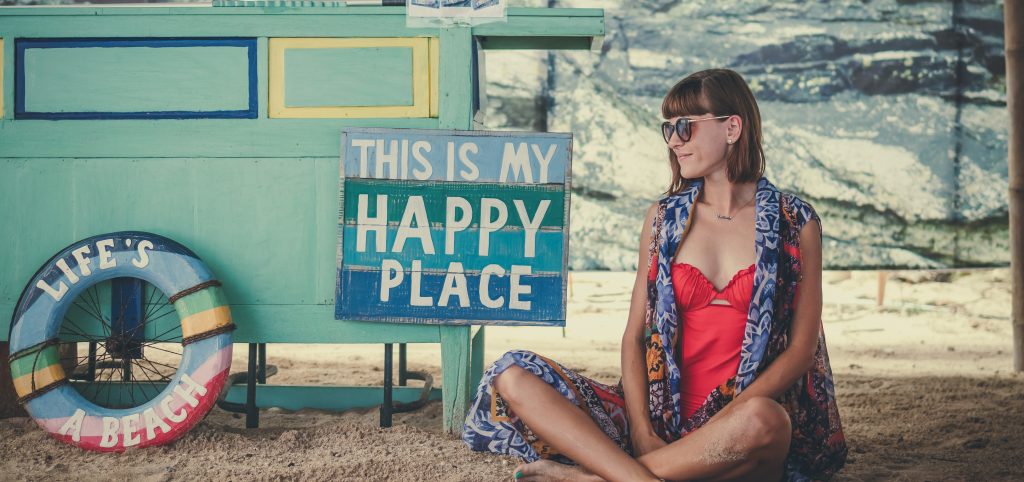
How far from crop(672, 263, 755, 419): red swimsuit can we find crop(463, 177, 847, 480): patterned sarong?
0.03 m

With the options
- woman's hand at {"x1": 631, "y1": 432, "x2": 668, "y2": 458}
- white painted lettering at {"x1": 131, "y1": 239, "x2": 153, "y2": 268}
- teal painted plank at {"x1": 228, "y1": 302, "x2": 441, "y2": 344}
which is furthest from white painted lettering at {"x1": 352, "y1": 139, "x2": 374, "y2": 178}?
woman's hand at {"x1": 631, "y1": 432, "x2": 668, "y2": 458}

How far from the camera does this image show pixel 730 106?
8.01 ft

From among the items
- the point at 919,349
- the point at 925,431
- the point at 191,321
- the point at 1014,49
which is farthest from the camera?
the point at 919,349

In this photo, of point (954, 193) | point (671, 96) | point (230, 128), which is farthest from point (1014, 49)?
point (230, 128)

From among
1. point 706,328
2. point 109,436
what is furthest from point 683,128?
point 109,436

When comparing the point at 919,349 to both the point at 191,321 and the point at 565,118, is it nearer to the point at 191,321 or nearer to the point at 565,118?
the point at 565,118

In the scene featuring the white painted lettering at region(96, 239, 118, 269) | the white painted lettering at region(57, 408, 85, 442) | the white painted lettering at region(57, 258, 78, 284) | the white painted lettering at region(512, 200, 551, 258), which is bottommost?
the white painted lettering at region(57, 408, 85, 442)

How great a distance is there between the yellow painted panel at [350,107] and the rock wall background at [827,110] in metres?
3.08

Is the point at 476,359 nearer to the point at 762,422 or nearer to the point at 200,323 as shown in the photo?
the point at 200,323

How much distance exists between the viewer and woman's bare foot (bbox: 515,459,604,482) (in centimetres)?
233

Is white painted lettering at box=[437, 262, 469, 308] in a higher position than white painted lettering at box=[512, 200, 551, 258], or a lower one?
lower

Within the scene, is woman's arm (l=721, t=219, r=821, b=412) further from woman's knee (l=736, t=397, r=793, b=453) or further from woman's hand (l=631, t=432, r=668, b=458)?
woman's hand (l=631, t=432, r=668, b=458)

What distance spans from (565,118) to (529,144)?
3.21 m

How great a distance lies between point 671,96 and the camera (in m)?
2.51
